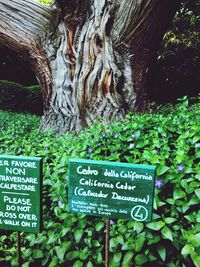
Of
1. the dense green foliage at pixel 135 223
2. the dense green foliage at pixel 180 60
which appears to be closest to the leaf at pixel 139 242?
the dense green foliage at pixel 135 223

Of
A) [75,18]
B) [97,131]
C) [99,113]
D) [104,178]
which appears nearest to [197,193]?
[104,178]

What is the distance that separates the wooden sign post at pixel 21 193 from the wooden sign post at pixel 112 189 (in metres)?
0.18

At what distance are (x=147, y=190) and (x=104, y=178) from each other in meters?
0.22

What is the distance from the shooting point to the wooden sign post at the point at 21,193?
2.02 m

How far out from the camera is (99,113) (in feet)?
14.3

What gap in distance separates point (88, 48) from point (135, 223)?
2760 mm

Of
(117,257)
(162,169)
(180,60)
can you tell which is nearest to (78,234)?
(117,257)

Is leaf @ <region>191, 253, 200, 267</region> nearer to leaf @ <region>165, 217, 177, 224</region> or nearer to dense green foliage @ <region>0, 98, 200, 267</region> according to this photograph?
dense green foliage @ <region>0, 98, 200, 267</region>

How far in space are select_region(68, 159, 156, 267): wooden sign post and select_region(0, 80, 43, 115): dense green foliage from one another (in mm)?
7980

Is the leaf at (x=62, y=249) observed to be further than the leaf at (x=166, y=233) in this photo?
Yes

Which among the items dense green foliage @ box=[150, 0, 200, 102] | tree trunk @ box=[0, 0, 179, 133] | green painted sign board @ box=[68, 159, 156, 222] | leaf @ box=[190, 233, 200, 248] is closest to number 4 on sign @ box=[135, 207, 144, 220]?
green painted sign board @ box=[68, 159, 156, 222]

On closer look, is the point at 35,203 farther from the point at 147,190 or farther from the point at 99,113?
the point at 99,113

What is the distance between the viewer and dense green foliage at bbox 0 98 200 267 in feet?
7.10

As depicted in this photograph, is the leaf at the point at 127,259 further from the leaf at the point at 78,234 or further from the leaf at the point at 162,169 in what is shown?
the leaf at the point at 162,169
